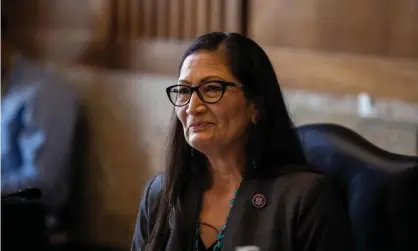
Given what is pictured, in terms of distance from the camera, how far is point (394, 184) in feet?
5.19

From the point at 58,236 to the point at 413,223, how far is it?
164 cm

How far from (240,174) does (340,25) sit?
2.59 feet

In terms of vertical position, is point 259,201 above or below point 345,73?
below

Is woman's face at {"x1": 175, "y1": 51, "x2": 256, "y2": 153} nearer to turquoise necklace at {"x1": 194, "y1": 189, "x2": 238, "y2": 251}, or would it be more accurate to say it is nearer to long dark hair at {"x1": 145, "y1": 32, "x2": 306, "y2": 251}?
long dark hair at {"x1": 145, "y1": 32, "x2": 306, "y2": 251}

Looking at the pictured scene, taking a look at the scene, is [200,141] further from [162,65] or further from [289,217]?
[162,65]

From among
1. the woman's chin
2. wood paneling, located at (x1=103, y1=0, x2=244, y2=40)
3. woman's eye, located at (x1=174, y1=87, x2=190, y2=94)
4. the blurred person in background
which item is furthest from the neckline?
the blurred person in background

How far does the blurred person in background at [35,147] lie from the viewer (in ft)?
8.25

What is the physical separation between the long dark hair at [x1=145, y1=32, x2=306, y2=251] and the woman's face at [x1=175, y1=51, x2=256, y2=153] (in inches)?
0.8

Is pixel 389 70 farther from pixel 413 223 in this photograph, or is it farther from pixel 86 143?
pixel 86 143

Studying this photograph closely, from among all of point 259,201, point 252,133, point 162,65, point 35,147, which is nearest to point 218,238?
point 259,201

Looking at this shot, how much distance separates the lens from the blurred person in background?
2516mm

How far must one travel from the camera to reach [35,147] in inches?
102

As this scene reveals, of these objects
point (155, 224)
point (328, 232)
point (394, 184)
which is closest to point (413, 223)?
point (394, 184)

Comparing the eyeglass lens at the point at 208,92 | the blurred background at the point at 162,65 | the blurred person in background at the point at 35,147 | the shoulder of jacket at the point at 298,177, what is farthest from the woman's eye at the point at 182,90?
the blurred person in background at the point at 35,147
